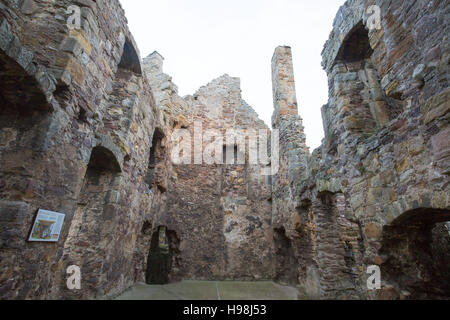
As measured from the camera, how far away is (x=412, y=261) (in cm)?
269

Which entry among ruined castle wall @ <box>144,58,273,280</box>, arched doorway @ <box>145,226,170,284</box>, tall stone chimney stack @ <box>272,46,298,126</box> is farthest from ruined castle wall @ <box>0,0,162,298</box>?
tall stone chimney stack @ <box>272,46,298,126</box>

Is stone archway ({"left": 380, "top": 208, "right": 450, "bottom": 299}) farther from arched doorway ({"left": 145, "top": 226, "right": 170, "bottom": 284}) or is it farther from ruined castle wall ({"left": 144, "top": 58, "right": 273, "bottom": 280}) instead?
arched doorway ({"left": 145, "top": 226, "right": 170, "bottom": 284})

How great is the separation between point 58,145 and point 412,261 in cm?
417

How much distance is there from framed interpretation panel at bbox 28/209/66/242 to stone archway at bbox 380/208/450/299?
3.71 meters

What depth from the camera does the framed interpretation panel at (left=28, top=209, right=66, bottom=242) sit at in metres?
2.28

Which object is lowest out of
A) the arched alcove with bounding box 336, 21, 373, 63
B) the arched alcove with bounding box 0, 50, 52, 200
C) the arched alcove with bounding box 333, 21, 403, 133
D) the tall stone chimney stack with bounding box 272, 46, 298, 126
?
the arched alcove with bounding box 0, 50, 52, 200

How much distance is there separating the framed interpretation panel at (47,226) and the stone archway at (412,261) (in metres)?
3.71

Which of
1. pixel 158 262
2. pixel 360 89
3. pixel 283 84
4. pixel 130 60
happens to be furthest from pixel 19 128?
pixel 283 84

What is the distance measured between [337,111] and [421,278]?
8.84 ft

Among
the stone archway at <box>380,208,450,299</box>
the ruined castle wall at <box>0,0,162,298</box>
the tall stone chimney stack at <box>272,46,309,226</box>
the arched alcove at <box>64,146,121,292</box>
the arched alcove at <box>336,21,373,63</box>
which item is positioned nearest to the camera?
the ruined castle wall at <box>0,0,162,298</box>

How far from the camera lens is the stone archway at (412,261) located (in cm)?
260

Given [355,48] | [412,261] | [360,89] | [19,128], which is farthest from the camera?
[355,48]

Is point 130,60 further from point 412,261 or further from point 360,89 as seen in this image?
point 412,261

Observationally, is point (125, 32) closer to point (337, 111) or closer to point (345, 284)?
point (337, 111)
